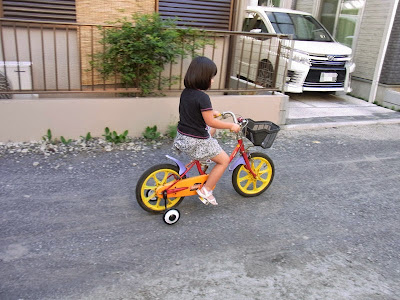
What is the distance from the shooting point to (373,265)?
314 centimetres

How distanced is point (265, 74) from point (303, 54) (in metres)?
2.01

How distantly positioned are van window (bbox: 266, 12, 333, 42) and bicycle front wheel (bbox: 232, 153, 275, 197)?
17.3ft

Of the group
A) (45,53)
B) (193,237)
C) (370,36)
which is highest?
(370,36)

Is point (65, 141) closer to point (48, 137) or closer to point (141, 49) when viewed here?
point (48, 137)

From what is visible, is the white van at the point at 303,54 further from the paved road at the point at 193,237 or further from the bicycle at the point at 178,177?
the bicycle at the point at 178,177

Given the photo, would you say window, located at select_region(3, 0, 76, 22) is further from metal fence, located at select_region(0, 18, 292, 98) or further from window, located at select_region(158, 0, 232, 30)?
window, located at select_region(158, 0, 232, 30)

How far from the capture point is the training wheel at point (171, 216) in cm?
348

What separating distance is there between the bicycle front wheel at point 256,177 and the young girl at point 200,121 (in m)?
0.46

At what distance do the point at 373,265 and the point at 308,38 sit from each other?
6.86m

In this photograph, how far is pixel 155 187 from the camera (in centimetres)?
358

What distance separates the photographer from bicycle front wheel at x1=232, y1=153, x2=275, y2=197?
4.02 m

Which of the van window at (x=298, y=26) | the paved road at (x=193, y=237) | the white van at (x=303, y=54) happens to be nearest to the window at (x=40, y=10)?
the paved road at (x=193, y=237)

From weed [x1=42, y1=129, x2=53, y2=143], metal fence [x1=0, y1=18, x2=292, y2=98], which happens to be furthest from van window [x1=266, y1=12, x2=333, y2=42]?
weed [x1=42, y1=129, x2=53, y2=143]

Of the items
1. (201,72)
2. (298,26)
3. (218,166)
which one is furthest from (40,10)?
(298,26)
